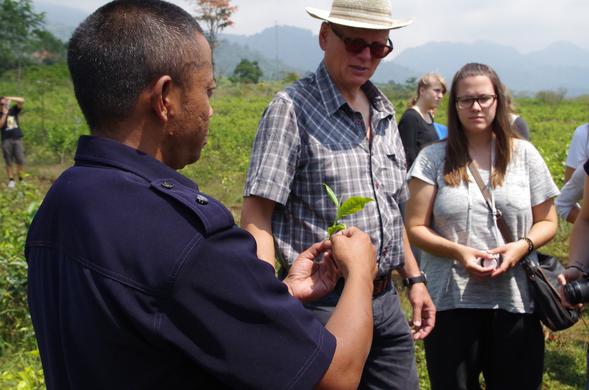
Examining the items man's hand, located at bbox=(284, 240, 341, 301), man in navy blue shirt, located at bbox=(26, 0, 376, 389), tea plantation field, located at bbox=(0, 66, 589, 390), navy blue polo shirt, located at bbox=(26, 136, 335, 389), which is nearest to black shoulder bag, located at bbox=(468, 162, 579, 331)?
man's hand, located at bbox=(284, 240, 341, 301)

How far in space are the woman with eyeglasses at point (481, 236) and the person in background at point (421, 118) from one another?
169 cm

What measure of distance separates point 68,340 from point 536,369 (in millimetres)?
2109

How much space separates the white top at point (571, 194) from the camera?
9.74 feet

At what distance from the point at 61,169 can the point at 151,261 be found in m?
12.4

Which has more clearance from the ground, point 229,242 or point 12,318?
point 229,242

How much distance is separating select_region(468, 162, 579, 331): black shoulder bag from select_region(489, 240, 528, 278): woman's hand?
0.23ft

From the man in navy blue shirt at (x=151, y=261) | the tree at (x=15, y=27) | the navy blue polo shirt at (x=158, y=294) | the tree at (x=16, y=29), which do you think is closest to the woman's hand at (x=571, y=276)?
the man in navy blue shirt at (x=151, y=261)

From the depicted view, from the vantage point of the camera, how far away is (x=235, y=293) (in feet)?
3.38

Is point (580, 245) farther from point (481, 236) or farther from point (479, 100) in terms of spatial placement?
point (479, 100)

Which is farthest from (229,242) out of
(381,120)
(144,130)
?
(381,120)

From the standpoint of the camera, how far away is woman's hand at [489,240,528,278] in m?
2.53

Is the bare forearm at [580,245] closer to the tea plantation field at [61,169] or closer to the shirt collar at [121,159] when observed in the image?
the tea plantation field at [61,169]

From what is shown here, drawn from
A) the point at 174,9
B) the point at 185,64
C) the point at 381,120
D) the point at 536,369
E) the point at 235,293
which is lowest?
the point at 536,369

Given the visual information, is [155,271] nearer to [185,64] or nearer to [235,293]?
[235,293]
